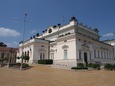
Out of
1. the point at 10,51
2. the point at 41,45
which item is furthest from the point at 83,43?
the point at 10,51

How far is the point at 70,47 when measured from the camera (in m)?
32.2

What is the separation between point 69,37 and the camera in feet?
108

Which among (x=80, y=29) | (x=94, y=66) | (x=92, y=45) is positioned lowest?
(x=94, y=66)

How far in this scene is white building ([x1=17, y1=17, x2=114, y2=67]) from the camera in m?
31.7

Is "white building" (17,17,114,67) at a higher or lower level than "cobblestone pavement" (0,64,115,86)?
higher

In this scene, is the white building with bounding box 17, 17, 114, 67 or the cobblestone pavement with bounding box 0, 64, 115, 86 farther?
the white building with bounding box 17, 17, 114, 67

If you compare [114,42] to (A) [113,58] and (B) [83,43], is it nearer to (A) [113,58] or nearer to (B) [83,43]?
(A) [113,58]

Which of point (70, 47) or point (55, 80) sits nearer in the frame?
point (55, 80)

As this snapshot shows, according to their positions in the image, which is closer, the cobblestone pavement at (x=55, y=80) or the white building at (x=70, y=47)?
the cobblestone pavement at (x=55, y=80)

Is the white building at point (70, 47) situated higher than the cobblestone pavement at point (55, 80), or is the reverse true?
the white building at point (70, 47)

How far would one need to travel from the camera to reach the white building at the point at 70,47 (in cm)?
3166

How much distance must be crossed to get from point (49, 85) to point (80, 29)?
3194 cm

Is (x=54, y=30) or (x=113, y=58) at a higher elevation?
(x=54, y=30)

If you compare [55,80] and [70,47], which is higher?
[70,47]
